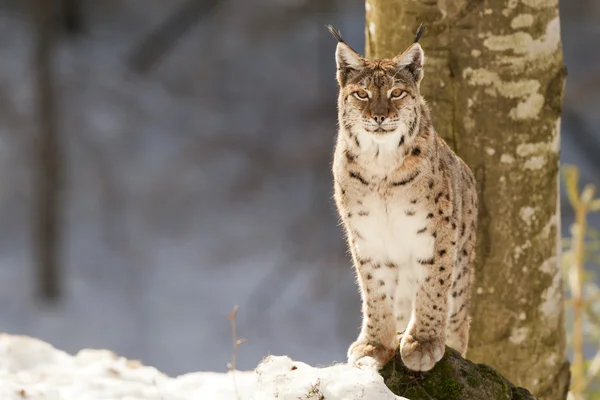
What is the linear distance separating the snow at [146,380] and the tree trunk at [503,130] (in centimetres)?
102

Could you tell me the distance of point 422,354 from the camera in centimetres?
306

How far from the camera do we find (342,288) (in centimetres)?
1100

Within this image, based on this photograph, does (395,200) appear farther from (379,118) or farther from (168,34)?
(168,34)

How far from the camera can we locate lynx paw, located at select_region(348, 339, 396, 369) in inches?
124

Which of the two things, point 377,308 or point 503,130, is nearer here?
point 377,308

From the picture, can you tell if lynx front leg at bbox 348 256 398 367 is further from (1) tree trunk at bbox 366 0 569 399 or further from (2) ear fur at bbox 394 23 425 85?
(2) ear fur at bbox 394 23 425 85

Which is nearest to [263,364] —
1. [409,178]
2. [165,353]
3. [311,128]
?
[409,178]

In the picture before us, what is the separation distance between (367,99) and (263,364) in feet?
3.10

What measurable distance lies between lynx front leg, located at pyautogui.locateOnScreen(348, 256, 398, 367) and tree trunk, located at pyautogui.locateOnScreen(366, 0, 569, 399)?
0.60m

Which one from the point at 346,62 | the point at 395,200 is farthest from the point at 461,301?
the point at 346,62

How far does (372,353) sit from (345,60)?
1.04 metres

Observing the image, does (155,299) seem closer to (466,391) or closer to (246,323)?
(246,323)

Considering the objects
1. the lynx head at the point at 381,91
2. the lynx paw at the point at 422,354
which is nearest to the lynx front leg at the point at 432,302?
the lynx paw at the point at 422,354

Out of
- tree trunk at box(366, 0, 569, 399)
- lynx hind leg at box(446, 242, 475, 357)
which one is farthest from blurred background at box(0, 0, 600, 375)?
lynx hind leg at box(446, 242, 475, 357)
